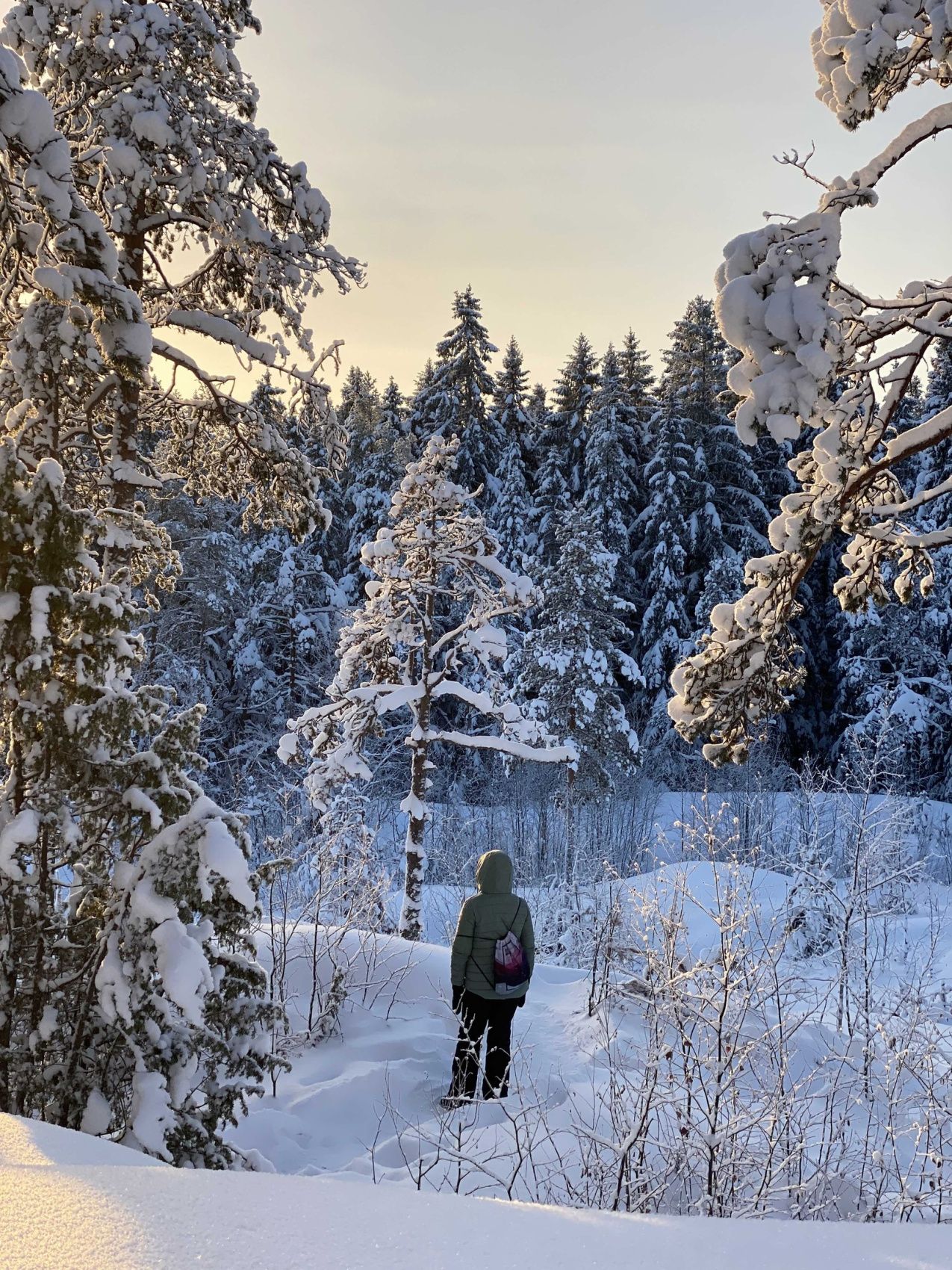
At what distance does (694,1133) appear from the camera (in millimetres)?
3947

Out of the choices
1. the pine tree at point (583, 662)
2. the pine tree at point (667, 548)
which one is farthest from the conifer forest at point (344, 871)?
the pine tree at point (667, 548)

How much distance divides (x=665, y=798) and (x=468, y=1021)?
70.3 ft

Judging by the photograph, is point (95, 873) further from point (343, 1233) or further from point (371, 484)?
point (371, 484)

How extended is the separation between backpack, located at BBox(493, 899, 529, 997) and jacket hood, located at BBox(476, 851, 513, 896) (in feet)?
0.91

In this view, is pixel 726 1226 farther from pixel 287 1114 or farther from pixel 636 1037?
pixel 636 1037

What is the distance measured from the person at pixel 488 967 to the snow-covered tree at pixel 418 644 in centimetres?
631

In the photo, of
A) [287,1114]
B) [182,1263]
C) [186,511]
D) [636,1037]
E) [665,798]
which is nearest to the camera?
[182,1263]

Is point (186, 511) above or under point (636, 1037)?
above

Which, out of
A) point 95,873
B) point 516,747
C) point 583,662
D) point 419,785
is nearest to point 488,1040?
point 95,873

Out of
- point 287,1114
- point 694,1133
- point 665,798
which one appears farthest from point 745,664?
point 665,798

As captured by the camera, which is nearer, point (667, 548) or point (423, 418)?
point (667, 548)

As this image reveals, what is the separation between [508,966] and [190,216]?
6736 millimetres

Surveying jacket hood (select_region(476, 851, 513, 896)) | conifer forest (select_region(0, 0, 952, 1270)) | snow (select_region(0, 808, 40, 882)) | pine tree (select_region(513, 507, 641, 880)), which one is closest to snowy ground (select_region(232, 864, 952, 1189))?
conifer forest (select_region(0, 0, 952, 1270))

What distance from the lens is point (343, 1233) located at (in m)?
1.95
